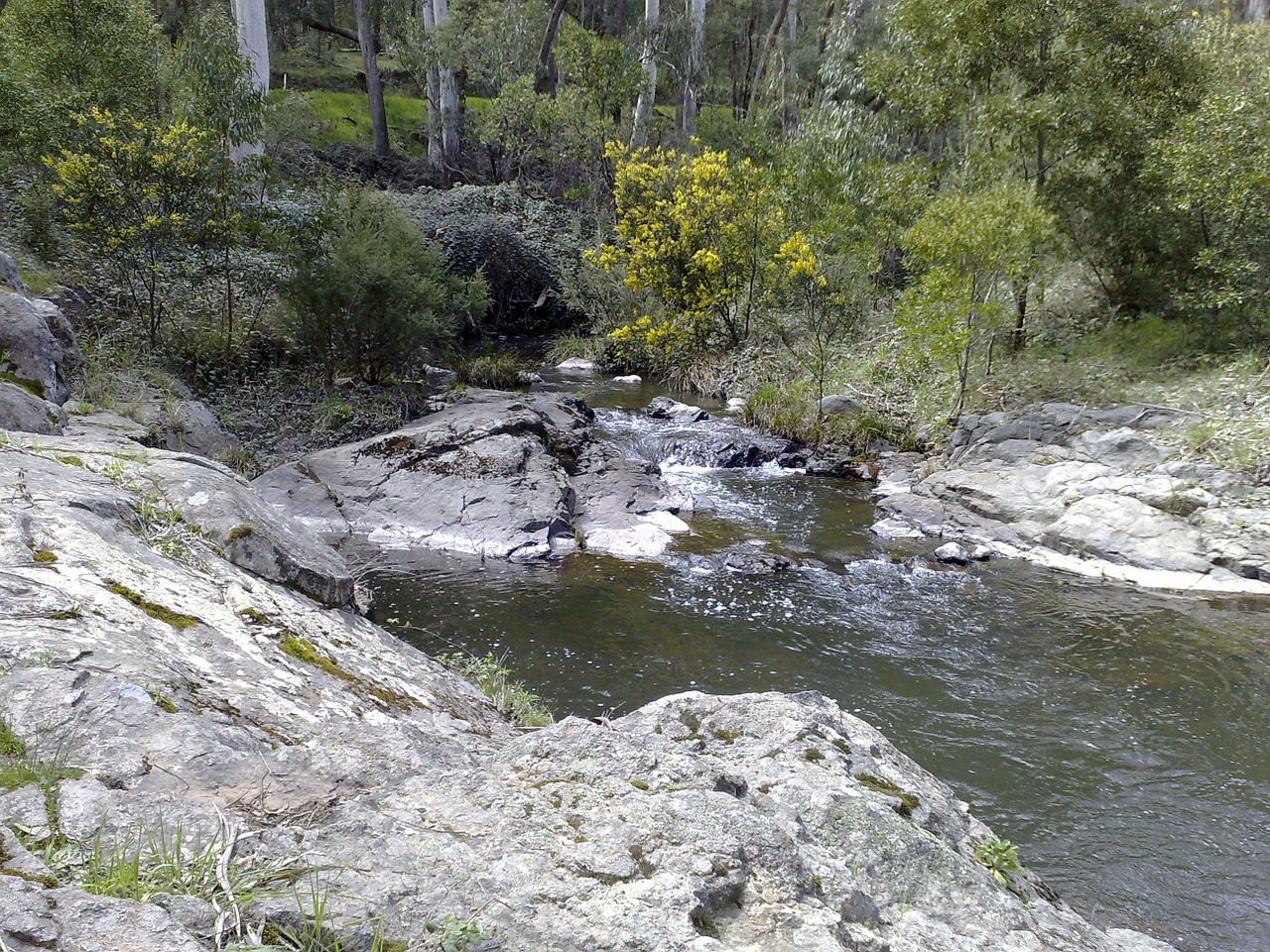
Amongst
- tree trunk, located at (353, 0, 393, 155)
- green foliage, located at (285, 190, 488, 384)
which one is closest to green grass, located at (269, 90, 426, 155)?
tree trunk, located at (353, 0, 393, 155)

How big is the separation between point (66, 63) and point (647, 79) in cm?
1738

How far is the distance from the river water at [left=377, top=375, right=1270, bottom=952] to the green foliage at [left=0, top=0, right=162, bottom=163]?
12026 mm

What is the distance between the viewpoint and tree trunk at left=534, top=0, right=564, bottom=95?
3088 cm

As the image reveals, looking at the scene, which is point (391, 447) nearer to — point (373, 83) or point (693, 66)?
point (693, 66)

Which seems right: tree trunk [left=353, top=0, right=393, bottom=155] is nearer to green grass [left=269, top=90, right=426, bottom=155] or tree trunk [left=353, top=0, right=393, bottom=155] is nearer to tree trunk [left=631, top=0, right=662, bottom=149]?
green grass [left=269, top=90, right=426, bottom=155]

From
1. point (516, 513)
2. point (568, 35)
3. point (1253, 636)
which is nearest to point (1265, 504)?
point (1253, 636)

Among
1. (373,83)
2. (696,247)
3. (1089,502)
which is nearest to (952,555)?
(1089,502)

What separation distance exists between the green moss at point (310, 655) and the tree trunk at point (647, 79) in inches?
1017

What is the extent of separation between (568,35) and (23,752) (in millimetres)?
29275

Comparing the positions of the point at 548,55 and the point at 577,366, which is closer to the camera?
the point at 577,366

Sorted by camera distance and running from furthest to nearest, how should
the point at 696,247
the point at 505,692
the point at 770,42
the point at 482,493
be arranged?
the point at 770,42
the point at 696,247
the point at 482,493
the point at 505,692

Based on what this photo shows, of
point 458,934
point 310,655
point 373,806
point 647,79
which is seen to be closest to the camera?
point 458,934

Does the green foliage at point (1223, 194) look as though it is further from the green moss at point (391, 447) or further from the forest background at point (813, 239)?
the green moss at point (391, 447)

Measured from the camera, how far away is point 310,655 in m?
3.35
